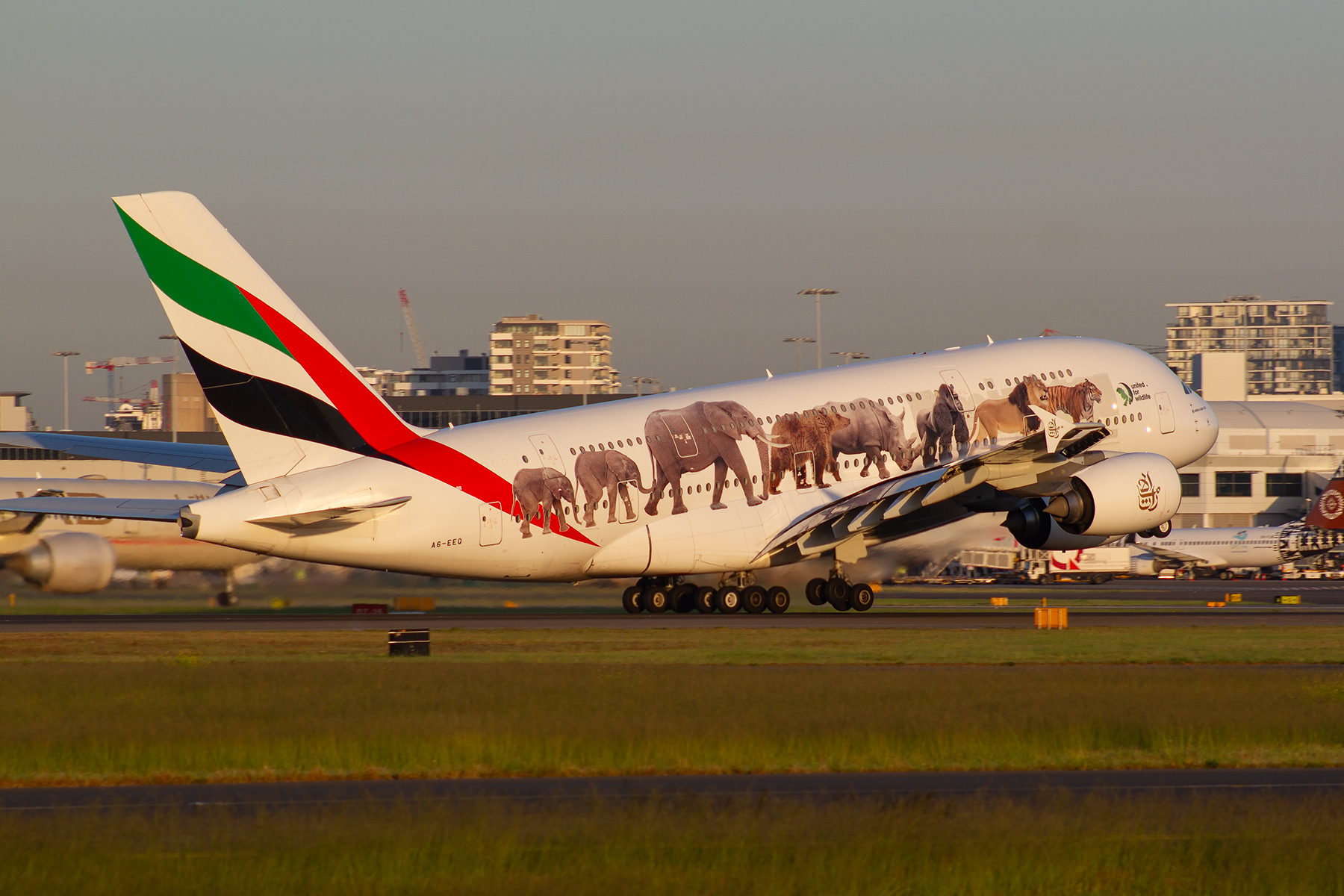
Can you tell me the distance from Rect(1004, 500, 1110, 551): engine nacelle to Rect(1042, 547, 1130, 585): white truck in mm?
53271

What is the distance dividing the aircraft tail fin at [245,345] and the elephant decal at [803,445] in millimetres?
12078

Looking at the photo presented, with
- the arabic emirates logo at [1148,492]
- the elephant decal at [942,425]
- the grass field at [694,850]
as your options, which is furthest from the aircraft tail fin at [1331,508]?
the grass field at [694,850]

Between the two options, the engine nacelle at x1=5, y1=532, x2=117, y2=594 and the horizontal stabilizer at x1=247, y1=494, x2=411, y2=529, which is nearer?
the horizontal stabilizer at x1=247, y1=494, x2=411, y2=529

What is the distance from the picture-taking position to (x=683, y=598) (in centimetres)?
4447

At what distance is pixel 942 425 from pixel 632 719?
24.4 meters

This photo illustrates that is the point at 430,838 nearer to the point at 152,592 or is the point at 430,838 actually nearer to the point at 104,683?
the point at 104,683

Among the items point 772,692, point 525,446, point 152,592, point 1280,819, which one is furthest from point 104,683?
point 152,592

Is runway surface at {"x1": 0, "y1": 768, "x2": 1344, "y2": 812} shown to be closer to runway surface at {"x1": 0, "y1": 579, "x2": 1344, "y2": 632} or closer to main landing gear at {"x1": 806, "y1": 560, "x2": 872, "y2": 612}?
runway surface at {"x1": 0, "y1": 579, "x2": 1344, "y2": 632}

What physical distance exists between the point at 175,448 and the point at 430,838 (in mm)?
32975

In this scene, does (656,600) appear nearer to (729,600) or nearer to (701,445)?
(729,600)

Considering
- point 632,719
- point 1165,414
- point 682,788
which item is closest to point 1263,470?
point 1165,414

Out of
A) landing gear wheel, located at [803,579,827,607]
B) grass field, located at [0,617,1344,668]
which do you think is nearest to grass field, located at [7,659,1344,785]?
grass field, located at [0,617,1344,668]

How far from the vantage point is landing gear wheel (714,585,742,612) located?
4416 centimetres

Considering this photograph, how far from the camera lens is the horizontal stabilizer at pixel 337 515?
116 ft
